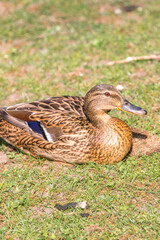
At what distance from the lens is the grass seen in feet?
12.2

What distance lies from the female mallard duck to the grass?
0.18 metres

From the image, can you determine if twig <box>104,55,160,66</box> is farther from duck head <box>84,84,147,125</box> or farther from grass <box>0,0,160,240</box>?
duck head <box>84,84,147,125</box>

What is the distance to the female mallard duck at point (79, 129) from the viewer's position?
14.3 ft

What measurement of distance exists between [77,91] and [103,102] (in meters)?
1.74

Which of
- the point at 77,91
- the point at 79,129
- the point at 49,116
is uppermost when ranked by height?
the point at 49,116

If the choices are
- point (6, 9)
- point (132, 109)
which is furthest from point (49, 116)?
point (6, 9)

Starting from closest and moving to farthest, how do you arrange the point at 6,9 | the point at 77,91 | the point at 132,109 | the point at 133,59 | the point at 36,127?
1. the point at 132,109
2. the point at 36,127
3. the point at 77,91
4. the point at 133,59
5. the point at 6,9

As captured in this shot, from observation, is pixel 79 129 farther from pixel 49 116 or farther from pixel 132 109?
pixel 132 109

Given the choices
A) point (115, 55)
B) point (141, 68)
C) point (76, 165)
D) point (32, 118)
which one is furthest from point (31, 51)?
point (76, 165)

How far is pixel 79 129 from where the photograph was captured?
4.40 m

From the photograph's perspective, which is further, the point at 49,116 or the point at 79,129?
the point at 49,116

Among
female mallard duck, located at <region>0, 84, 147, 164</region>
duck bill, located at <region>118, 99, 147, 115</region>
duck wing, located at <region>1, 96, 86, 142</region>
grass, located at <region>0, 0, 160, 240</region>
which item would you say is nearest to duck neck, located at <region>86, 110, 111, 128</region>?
female mallard duck, located at <region>0, 84, 147, 164</region>

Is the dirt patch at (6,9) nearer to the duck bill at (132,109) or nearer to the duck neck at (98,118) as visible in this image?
the duck neck at (98,118)

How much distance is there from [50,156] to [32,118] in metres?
0.55
